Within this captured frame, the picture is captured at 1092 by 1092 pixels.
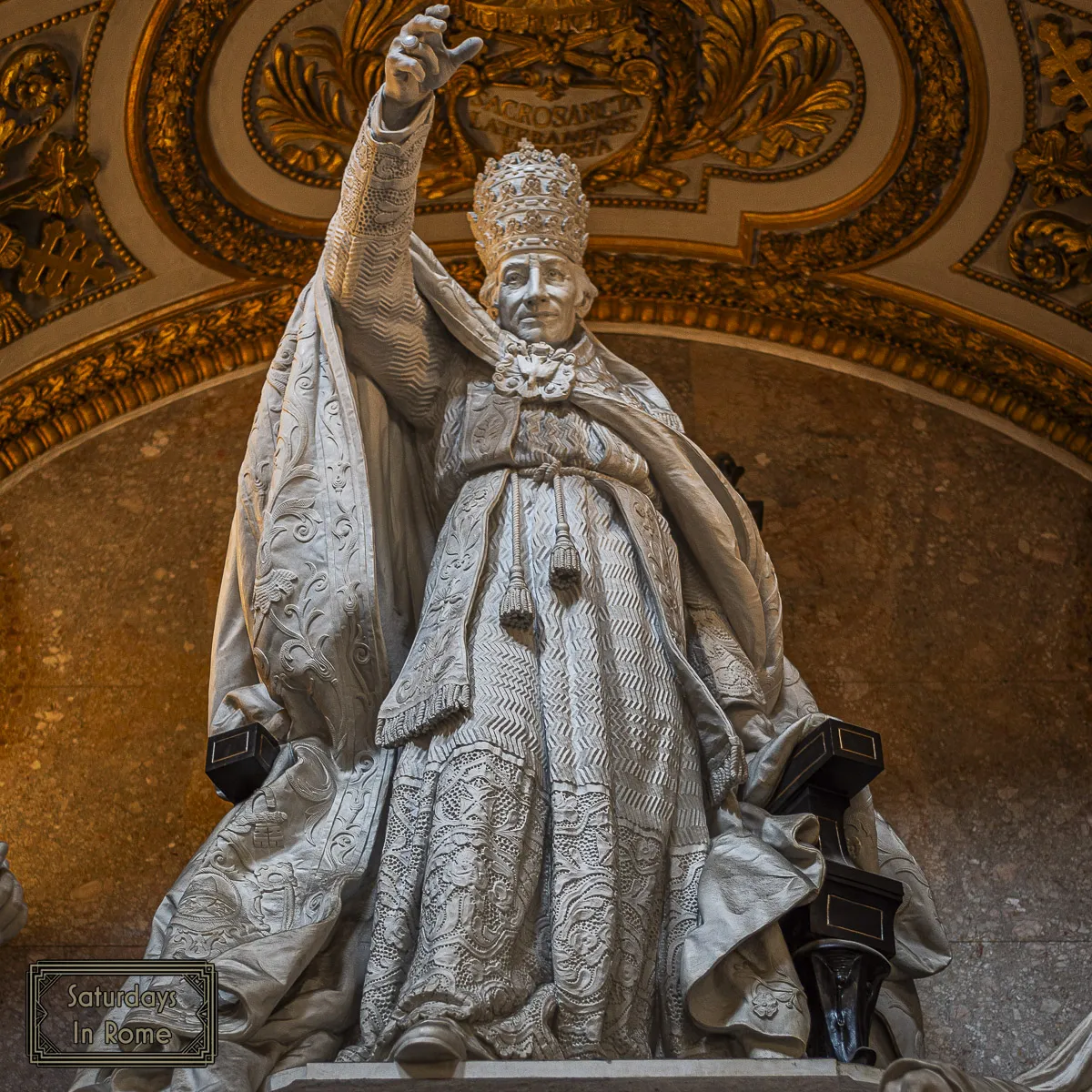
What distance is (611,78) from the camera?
213 inches

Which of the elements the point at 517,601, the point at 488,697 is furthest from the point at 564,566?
the point at 488,697

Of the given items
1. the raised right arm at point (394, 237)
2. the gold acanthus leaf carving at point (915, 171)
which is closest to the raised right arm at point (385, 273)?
the raised right arm at point (394, 237)

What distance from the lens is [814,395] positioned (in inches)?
223

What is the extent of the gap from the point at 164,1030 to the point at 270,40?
3230mm

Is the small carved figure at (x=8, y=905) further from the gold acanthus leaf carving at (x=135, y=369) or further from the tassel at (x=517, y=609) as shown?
the gold acanthus leaf carving at (x=135, y=369)

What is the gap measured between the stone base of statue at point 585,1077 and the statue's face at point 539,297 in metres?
1.59

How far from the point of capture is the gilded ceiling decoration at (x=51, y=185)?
485 cm

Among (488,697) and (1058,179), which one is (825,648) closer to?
(1058,179)

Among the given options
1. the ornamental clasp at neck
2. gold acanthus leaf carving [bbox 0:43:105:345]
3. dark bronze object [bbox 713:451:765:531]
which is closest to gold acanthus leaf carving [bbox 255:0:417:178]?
gold acanthus leaf carving [bbox 0:43:105:345]

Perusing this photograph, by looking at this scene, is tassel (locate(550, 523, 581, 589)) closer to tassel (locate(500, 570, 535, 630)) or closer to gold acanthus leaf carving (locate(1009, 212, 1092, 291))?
tassel (locate(500, 570, 535, 630))

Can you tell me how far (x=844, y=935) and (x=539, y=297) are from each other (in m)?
1.43

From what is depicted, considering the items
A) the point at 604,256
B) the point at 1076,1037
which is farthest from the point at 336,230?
the point at 604,256

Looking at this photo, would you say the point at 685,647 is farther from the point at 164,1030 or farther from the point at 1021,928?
the point at 1021,928

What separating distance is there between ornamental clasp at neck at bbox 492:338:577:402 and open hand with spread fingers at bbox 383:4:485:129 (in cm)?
52
